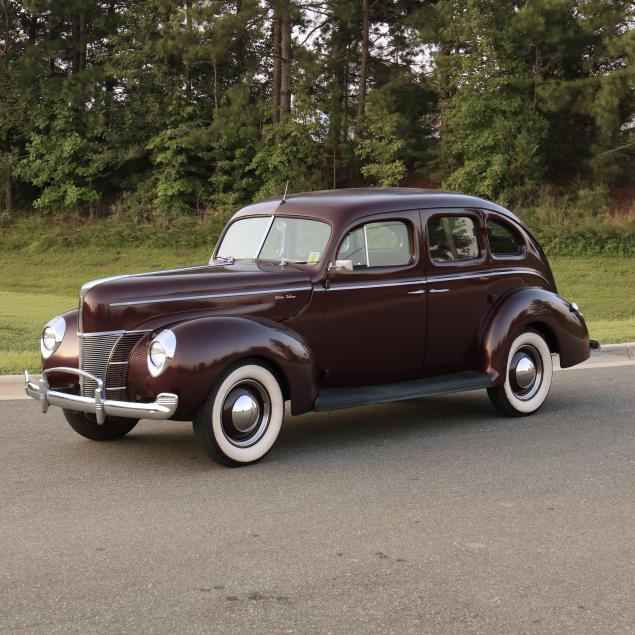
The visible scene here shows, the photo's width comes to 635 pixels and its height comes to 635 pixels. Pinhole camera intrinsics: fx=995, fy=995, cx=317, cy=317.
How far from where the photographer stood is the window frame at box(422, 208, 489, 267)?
7.92 meters

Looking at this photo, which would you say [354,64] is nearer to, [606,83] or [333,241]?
[606,83]

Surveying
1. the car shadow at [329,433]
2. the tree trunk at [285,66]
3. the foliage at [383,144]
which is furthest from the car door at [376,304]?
the tree trunk at [285,66]

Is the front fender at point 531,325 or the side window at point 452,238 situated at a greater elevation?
the side window at point 452,238

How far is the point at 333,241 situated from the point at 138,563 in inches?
131

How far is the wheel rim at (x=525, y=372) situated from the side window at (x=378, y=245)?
4.42ft

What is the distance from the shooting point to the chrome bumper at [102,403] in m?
6.23

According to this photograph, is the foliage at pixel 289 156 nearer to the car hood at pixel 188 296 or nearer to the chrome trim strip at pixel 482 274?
the chrome trim strip at pixel 482 274

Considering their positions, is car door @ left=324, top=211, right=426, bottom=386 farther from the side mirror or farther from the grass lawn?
the grass lawn

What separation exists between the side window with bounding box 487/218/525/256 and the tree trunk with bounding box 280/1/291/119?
95.5 ft

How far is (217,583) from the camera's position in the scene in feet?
14.6

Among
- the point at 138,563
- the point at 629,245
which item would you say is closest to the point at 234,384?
the point at 138,563

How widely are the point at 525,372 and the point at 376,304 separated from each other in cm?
164

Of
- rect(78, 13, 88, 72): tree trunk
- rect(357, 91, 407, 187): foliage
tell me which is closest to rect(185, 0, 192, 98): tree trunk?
rect(78, 13, 88, 72): tree trunk

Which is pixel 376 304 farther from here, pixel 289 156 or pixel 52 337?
pixel 289 156
